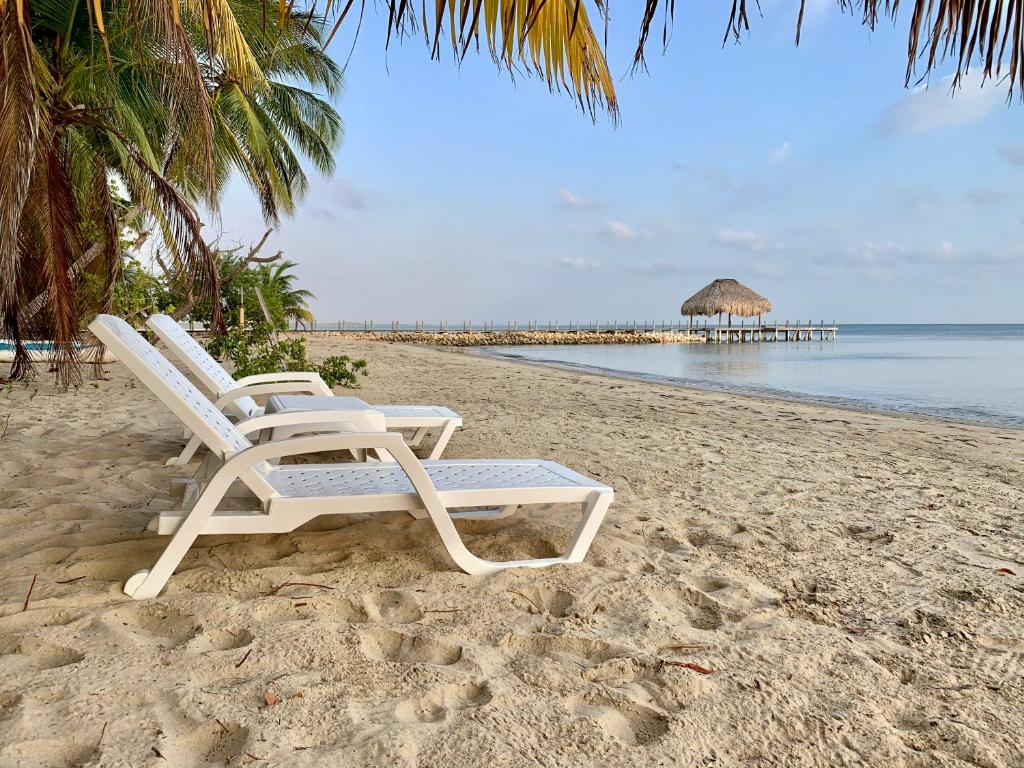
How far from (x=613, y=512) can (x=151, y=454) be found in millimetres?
3062

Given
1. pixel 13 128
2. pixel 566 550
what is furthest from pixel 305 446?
pixel 13 128

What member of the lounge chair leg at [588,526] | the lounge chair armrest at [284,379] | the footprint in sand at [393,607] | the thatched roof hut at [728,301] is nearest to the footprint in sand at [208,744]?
the footprint in sand at [393,607]

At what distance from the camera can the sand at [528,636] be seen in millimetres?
1556

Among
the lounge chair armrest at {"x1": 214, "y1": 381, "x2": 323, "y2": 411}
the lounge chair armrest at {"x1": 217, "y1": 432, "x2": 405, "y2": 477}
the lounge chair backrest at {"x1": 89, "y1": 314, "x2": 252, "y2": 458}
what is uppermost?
the lounge chair backrest at {"x1": 89, "y1": 314, "x2": 252, "y2": 458}

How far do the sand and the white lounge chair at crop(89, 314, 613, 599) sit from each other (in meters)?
0.14

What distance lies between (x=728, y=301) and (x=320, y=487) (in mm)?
42975

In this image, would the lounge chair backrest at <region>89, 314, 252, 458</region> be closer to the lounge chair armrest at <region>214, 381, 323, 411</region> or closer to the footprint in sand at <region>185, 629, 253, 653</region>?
the footprint in sand at <region>185, 629, 253, 653</region>

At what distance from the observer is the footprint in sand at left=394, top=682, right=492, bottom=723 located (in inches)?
64.7

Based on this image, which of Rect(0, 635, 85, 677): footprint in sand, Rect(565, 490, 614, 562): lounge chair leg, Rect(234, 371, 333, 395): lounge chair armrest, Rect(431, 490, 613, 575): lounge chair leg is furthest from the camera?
Rect(234, 371, 333, 395): lounge chair armrest

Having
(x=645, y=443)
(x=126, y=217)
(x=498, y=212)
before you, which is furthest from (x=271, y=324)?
(x=498, y=212)

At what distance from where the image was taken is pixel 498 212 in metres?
24.0

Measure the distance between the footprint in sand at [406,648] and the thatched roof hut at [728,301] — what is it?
4284cm

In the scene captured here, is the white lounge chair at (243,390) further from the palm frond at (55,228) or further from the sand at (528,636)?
the palm frond at (55,228)

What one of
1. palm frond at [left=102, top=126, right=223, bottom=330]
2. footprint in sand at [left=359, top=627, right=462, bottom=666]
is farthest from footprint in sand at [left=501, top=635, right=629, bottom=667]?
palm frond at [left=102, top=126, right=223, bottom=330]
